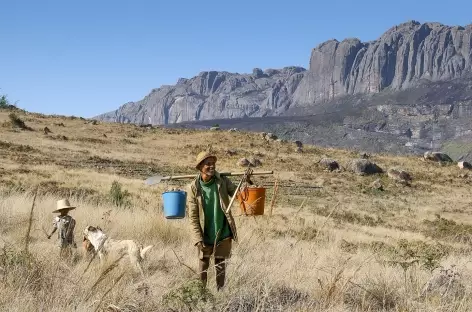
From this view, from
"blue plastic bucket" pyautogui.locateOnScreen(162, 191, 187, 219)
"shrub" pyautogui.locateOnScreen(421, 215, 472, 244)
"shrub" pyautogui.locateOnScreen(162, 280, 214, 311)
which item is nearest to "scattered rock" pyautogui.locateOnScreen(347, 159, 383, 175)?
"shrub" pyautogui.locateOnScreen(421, 215, 472, 244)

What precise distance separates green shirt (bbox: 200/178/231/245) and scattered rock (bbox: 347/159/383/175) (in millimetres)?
28174

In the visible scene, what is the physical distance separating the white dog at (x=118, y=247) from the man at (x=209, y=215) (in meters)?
0.67

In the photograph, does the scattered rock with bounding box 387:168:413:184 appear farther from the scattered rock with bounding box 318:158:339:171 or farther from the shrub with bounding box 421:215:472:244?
the shrub with bounding box 421:215:472:244

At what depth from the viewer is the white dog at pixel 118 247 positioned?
16.9 feet

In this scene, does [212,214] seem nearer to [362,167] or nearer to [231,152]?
[362,167]

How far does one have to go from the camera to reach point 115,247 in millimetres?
5520

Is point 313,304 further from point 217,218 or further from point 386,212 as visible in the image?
point 386,212

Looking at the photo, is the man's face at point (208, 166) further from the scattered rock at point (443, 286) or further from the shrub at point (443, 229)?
the shrub at point (443, 229)

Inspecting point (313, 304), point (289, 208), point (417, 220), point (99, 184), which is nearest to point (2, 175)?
point (99, 184)

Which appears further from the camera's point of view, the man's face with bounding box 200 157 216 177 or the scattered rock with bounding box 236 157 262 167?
the scattered rock with bounding box 236 157 262 167

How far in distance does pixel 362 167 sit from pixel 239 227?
1011 inches

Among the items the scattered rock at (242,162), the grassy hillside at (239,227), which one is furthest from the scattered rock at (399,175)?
the scattered rock at (242,162)

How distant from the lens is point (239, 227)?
26.2 feet

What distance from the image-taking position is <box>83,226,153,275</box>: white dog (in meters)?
5.16
